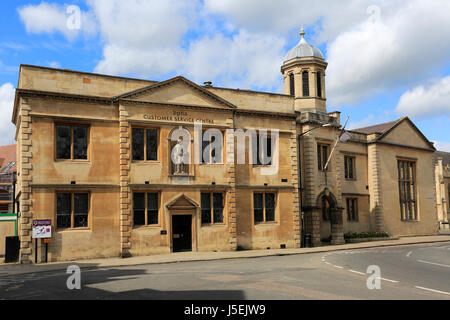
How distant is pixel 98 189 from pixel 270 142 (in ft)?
39.2

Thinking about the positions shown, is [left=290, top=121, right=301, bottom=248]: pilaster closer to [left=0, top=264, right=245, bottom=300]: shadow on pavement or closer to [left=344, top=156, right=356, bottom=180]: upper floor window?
[left=344, top=156, right=356, bottom=180]: upper floor window

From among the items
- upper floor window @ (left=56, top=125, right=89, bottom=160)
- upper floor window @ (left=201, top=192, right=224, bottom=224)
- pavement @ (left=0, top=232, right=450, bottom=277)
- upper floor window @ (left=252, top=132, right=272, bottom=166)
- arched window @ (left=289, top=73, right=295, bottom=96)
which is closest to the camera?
pavement @ (left=0, top=232, right=450, bottom=277)

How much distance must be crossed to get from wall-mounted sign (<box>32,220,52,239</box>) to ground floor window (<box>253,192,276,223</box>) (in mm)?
12690

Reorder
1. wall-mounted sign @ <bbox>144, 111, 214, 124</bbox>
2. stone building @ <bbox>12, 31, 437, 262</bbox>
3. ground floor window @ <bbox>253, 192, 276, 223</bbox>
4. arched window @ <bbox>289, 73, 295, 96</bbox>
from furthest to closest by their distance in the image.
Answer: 1. arched window @ <bbox>289, 73, 295, 96</bbox>
2. ground floor window @ <bbox>253, 192, 276, 223</bbox>
3. wall-mounted sign @ <bbox>144, 111, 214, 124</bbox>
4. stone building @ <bbox>12, 31, 437, 262</bbox>

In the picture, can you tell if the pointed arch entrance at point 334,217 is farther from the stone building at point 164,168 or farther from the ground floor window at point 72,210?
the ground floor window at point 72,210

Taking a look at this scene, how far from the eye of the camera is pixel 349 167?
39.0 m

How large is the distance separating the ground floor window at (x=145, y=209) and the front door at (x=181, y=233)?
1.23 meters

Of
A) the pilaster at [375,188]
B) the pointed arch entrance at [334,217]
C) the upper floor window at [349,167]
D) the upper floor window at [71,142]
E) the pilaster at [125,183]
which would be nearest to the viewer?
the upper floor window at [71,142]

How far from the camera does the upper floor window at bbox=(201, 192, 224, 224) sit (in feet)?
89.2

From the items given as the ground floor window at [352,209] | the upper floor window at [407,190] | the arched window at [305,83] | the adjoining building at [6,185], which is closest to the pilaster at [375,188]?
the ground floor window at [352,209]

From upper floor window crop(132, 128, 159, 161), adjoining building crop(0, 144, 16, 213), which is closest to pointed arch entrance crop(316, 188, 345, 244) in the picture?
upper floor window crop(132, 128, 159, 161)

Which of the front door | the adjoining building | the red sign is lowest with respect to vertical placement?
the front door

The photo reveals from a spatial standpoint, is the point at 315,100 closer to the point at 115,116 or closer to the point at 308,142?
the point at 308,142

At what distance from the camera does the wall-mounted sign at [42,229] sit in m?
22.0
